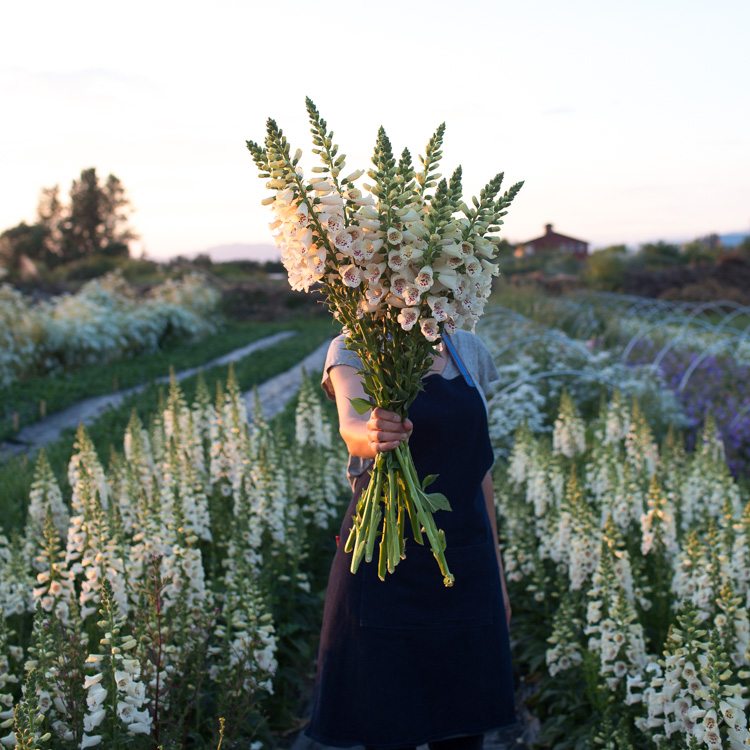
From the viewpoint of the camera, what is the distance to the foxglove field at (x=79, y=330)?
1548cm

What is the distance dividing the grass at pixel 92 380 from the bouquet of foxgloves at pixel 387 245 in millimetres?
9318

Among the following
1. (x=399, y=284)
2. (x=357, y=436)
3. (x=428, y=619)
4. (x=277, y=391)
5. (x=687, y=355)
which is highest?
(x=399, y=284)

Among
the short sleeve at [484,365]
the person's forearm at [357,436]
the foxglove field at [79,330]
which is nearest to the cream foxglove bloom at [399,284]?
the person's forearm at [357,436]

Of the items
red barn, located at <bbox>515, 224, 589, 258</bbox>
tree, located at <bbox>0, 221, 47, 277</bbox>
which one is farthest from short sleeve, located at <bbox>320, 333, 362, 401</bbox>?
tree, located at <bbox>0, 221, 47, 277</bbox>

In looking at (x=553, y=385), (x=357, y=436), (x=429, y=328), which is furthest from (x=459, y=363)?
(x=553, y=385)

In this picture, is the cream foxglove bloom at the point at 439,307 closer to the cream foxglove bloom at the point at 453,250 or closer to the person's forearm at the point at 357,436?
the cream foxglove bloom at the point at 453,250

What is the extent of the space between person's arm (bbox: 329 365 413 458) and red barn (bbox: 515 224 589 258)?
5295cm

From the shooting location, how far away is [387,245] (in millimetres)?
2203

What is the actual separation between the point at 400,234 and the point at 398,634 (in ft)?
4.45

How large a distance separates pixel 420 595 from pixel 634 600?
1.74 meters

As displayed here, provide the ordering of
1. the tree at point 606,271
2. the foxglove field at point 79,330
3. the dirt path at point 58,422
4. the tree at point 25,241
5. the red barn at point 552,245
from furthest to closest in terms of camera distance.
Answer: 1. the red barn at point 552,245
2. the tree at point 25,241
3. the tree at point 606,271
4. the foxglove field at point 79,330
5. the dirt path at point 58,422

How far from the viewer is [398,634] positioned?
2.81 m

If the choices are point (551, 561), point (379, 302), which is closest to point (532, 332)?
point (551, 561)

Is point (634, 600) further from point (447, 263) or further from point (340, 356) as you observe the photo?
point (447, 263)
